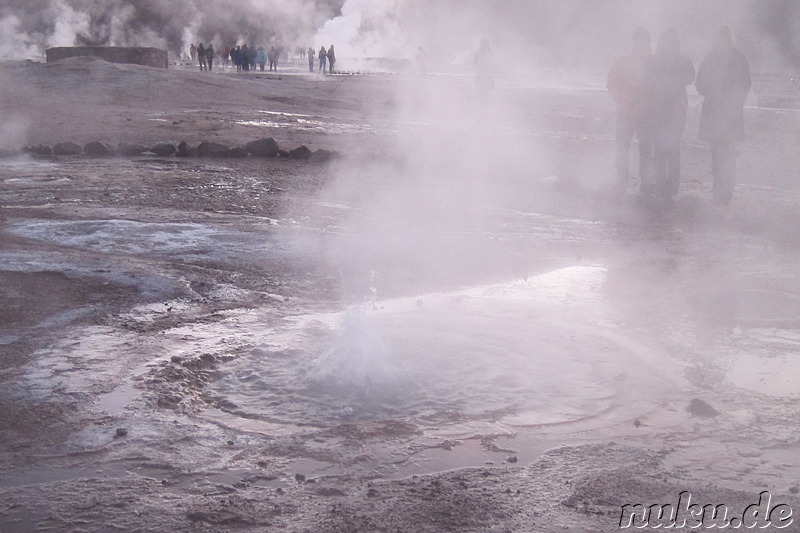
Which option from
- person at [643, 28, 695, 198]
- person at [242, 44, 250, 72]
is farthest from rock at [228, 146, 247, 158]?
person at [242, 44, 250, 72]

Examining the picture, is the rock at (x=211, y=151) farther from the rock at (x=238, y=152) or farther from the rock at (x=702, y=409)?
the rock at (x=702, y=409)

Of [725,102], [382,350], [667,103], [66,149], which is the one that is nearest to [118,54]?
[66,149]

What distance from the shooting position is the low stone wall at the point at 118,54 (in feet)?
81.8

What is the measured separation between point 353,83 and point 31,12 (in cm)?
3358

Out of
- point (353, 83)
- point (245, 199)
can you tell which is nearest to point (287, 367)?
point (245, 199)

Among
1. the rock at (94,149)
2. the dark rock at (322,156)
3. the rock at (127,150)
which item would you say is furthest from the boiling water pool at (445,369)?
the rock at (94,149)

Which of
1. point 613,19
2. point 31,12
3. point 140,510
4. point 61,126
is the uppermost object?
point 31,12

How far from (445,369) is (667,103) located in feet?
18.3

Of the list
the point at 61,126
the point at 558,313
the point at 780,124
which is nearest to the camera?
the point at 558,313

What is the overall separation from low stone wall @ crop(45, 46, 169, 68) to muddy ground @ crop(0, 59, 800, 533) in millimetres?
17023

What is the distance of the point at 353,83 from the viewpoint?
95.6 feet

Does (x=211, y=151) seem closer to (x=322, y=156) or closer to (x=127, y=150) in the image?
(x=127, y=150)

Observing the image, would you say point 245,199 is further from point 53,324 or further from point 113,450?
point 113,450

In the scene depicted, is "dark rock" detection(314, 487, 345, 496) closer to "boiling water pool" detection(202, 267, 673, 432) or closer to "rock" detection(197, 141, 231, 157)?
"boiling water pool" detection(202, 267, 673, 432)
